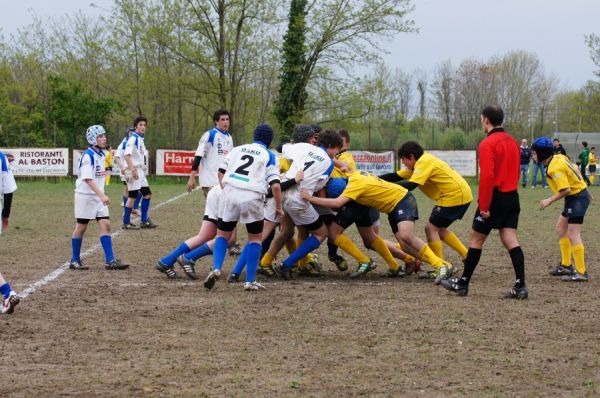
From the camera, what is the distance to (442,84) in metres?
63.8

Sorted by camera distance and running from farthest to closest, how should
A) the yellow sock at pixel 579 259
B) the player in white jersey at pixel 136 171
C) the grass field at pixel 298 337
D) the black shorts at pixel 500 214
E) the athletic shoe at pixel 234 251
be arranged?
the player in white jersey at pixel 136 171, the athletic shoe at pixel 234 251, the yellow sock at pixel 579 259, the black shorts at pixel 500 214, the grass field at pixel 298 337

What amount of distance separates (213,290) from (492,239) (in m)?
6.86

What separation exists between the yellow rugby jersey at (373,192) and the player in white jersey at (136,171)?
688 centimetres

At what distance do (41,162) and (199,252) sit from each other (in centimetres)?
2615

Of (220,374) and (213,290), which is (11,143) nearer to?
(213,290)

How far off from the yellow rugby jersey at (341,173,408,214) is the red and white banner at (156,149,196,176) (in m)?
26.2

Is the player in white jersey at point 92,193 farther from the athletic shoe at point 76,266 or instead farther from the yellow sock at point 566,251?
the yellow sock at point 566,251

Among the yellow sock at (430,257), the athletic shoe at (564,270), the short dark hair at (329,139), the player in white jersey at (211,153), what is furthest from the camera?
the player in white jersey at (211,153)

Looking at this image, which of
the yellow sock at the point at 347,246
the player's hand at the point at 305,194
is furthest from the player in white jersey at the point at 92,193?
the yellow sock at the point at 347,246

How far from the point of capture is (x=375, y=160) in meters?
35.9

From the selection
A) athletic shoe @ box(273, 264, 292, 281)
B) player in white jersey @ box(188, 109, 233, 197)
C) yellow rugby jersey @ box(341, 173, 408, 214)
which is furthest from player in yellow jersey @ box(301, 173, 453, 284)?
player in white jersey @ box(188, 109, 233, 197)

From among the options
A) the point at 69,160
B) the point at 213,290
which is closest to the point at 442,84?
the point at 69,160

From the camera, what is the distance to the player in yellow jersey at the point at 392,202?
9336 millimetres

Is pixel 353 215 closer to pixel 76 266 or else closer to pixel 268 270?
pixel 268 270
